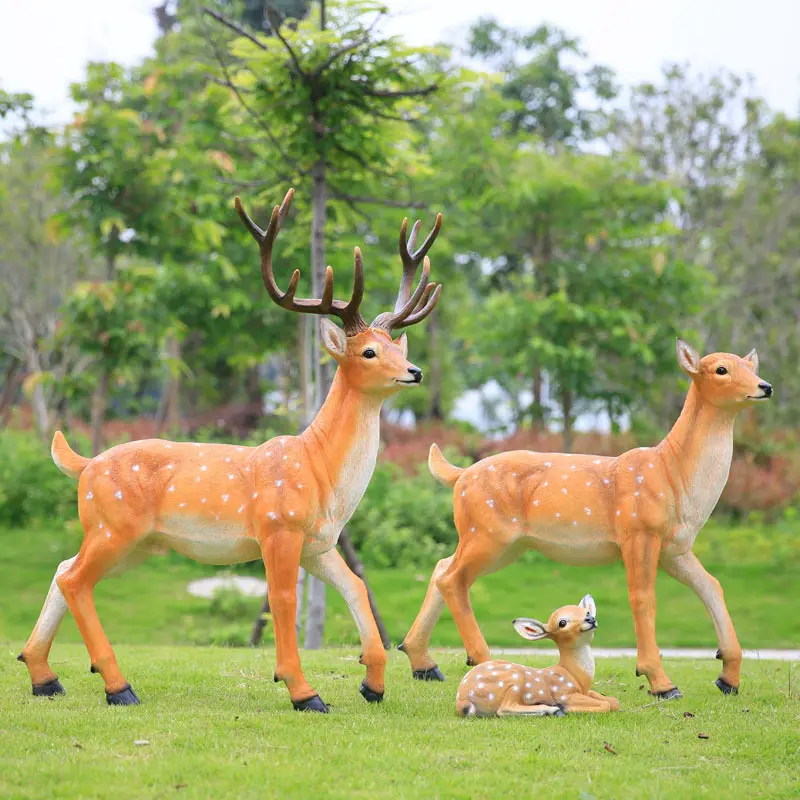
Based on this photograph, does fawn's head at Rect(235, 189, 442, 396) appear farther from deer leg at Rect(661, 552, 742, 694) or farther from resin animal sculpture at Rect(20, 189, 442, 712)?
deer leg at Rect(661, 552, 742, 694)

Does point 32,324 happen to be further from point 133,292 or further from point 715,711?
point 715,711

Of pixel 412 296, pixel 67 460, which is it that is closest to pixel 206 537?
pixel 67 460

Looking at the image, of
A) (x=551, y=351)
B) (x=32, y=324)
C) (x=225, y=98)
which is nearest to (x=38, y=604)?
(x=225, y=98)

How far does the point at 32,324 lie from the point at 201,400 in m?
8.00

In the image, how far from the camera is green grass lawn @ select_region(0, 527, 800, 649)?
12148 millimetres

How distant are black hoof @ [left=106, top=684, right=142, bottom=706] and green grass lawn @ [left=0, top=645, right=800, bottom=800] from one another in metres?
0.09

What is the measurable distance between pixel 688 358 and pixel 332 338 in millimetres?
2475

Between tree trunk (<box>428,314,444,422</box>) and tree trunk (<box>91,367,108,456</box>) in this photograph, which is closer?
tree trunk (<box>91,367,108,456</box>)

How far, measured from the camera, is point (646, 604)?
7008mm

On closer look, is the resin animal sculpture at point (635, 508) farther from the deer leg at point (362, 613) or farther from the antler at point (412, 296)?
the antler at point (412, 296)

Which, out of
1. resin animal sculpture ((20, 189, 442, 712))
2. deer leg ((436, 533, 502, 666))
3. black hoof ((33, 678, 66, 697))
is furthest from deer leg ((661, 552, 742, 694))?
black hoof ((33, 678, 66, 697))

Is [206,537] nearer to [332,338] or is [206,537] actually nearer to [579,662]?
[332,338]

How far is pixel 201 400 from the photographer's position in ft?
101

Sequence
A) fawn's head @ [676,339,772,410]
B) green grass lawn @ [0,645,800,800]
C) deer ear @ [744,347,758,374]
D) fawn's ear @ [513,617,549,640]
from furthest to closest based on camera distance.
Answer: deer ear @ [744,347,758,374] < fawn's head @ [676,339,772,410] < fawn's ear @ [513,617,549,640] < green grass lawn @ [0,645,800,800]
